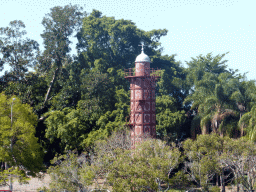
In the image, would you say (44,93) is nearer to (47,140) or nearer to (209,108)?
(47,140)

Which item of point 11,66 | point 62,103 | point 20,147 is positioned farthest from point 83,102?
point 20,147

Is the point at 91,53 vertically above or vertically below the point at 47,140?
above

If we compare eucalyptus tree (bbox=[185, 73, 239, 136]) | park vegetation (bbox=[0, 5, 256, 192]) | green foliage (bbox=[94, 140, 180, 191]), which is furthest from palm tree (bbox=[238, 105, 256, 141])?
green foliage (bbox=[94, 140, 180, 191])

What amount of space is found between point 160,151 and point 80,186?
701 cm

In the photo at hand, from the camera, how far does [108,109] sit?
1795 inches

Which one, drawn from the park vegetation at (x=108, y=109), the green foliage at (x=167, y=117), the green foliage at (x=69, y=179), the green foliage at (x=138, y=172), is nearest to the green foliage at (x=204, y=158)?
the park vegetation at (x=108, y=109)

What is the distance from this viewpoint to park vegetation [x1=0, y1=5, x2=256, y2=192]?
30.2 metres

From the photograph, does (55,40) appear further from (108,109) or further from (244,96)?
(244,96)

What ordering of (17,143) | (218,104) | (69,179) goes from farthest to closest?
(218,104) < (17,143) < (69,179)

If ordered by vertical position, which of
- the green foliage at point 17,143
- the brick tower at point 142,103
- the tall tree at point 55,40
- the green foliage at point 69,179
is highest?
the tall tree at point 55,40

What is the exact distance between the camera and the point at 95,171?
26.0 metres

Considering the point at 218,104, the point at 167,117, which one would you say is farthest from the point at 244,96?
the point at 167,117

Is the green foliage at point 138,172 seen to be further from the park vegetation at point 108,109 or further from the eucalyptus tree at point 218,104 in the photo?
the eucalyptus tree at point 218,104

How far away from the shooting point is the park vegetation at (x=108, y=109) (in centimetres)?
3017
